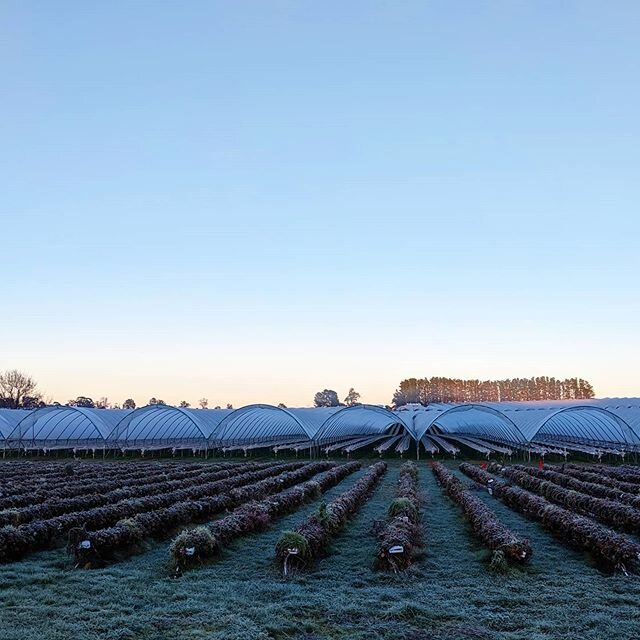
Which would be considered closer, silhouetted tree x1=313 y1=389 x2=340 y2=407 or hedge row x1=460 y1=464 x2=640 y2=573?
hedge row x1=460 y1=464 x2=640 y2=573

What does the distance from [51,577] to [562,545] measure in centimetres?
963

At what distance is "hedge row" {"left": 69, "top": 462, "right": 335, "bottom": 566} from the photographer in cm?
1066

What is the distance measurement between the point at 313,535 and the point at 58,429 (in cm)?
3830

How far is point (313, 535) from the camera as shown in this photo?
11055 millimetres

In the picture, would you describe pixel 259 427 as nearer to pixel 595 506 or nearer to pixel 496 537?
pixel 595 506

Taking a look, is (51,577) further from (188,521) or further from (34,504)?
(34,504)

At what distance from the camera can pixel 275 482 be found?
19.5m

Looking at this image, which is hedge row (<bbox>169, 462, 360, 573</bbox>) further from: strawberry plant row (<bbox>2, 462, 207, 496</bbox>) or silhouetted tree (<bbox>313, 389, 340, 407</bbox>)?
silhouetted tree (<bbox>313, 389, 340, 407</bbox>)

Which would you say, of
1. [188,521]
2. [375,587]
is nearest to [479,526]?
[375,587]

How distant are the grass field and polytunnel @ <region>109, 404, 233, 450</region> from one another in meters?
28.0

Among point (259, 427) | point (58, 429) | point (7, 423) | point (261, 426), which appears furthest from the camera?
point (261, 426)

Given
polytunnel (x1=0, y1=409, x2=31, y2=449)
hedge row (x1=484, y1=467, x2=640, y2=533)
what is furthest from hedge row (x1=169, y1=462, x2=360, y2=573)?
polytunnel (x1=0, y1=409, x2=31, y2=449)

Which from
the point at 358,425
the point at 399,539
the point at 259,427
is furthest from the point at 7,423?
the point at 399,539

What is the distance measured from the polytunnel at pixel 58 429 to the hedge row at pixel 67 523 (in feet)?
90.6
